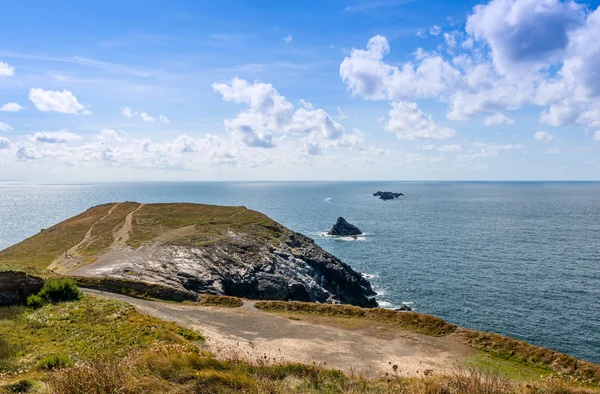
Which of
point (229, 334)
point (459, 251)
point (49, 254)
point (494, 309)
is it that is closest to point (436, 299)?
point (494, 309)

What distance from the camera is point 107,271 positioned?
4647 cm

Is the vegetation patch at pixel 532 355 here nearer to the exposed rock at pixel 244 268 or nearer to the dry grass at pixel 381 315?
the dry grass at pixel 381 315

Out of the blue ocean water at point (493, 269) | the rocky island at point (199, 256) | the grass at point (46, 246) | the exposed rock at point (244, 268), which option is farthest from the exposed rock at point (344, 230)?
the grass at point (46, 246)

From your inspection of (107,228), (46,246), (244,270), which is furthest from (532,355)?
(107,228)

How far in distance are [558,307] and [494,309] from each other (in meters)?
9.37

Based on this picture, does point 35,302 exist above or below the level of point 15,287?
below

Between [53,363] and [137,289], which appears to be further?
[137,289]

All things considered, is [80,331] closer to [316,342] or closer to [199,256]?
[316,342]

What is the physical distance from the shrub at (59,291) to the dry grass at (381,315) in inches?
659

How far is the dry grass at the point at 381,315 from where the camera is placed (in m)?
30.6

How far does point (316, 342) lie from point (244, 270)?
98.8 feet

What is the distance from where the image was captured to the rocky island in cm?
5012

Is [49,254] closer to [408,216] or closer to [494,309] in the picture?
[494,309]

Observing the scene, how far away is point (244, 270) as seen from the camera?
184 feet
